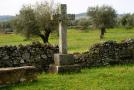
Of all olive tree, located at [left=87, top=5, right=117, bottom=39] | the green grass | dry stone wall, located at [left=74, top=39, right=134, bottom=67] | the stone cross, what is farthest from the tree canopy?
the green grass

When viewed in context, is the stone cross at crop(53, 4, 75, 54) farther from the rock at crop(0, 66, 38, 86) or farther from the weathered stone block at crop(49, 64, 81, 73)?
the rock at crop(0, 66, 38, 86)

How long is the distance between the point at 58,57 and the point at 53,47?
156cm

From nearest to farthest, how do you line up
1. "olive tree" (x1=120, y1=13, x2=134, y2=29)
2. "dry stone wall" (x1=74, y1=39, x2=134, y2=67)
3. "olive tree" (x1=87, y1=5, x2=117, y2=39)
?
1. "dry stone wall" (x1=74, y1=39, x2=134, y2=67)
2. "olive tree" (x1=87, y1=5, x2=117, y2=39)
3. "olive tree" (x1=120, y1=13, x2=134, y2=29)

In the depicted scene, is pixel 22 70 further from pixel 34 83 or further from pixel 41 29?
pixel 41 29

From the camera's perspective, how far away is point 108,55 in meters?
21.9

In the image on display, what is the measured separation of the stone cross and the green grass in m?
1.51

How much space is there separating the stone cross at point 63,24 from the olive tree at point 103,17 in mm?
50277

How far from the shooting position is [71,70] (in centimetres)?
1872

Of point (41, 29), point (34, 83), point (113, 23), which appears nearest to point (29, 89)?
point (34, 83)

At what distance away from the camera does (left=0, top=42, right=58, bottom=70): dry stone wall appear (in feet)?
61.4

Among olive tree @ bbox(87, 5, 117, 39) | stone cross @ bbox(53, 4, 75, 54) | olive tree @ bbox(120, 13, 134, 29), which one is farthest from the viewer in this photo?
olive tree @ bbox(120, 13, 134, 29)

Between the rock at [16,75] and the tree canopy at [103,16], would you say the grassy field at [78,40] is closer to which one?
the tree canopy at [103,16]

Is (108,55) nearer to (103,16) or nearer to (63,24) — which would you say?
(63,24)

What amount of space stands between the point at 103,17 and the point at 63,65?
53.1 meters
